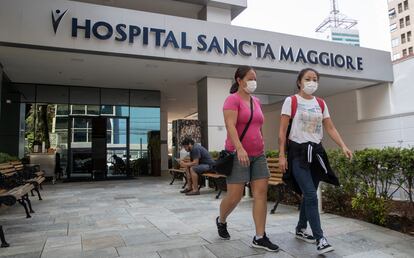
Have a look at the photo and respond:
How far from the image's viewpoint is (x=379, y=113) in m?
15.3

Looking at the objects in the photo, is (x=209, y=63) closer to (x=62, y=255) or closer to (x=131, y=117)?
(x=131, y=117)

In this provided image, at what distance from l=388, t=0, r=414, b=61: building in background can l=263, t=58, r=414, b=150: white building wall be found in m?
58.5

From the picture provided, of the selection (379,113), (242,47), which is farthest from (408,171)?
(379,113)

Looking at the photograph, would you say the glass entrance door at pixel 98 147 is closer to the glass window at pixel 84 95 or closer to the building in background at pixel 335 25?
the glass window at pixel 84 95

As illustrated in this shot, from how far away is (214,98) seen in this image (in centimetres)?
1257

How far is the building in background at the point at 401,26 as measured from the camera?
65875 mm

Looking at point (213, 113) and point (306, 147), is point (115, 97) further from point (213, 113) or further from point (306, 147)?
point (306, 147)

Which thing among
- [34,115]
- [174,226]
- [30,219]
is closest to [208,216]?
[174,226]

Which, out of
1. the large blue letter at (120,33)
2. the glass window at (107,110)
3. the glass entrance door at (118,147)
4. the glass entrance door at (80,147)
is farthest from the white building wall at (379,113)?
the glass entrance door at (80,147)

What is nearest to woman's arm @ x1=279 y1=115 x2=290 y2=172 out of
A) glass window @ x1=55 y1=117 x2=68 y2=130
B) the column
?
the column

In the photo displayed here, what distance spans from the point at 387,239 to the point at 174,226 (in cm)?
252

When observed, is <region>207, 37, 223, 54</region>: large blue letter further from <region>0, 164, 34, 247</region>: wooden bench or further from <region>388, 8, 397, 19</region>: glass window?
<region>388, 8, 397, 19</region>: glass window

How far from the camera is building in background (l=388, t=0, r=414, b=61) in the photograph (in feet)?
216

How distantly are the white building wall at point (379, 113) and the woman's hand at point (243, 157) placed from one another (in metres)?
12.9
